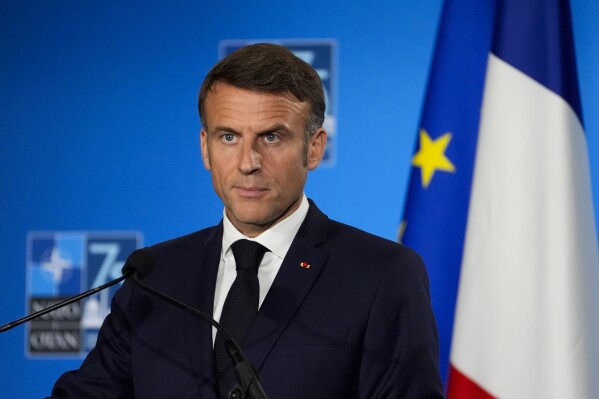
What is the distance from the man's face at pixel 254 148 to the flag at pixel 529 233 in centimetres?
106

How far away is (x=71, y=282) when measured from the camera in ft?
10.8

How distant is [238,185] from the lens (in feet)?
5.40

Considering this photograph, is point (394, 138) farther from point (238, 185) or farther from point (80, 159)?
point (238, 185)

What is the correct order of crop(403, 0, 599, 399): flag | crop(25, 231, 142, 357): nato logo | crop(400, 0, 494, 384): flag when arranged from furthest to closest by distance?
crop(25, 231, 142, 357): nato logo < crop(400, 0, 494, 384): flag < crop(403, 0, 599, 399): flag

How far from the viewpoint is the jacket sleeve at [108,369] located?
5.47ft

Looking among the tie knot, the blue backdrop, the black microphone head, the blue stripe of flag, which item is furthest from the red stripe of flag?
the black microphone head

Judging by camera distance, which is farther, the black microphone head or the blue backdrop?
the blue backdrop

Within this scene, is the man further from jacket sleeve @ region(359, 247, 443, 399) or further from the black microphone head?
the black microphone head

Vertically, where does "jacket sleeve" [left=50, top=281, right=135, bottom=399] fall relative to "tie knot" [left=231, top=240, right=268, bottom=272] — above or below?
below

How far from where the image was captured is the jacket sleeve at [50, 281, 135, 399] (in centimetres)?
167

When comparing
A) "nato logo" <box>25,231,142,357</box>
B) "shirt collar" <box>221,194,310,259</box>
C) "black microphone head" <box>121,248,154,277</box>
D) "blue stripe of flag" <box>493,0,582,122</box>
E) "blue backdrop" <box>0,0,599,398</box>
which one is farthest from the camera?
"nato logo" <box>25,231,142,357</box>

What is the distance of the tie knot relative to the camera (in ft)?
5.59

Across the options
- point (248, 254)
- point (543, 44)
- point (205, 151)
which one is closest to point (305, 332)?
point (248, 254)

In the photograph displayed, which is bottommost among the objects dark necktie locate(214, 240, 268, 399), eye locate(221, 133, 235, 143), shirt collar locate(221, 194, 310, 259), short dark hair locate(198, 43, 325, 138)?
dark necktie locate(214, 240, 268, 399)
